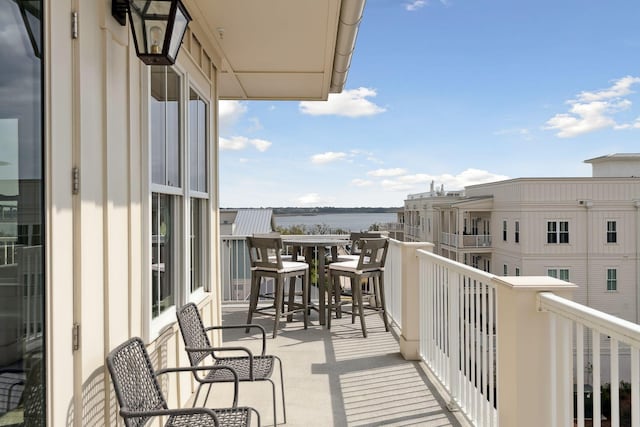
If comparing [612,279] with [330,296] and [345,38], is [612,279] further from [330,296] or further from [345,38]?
[345,38]

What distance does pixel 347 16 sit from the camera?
321cm

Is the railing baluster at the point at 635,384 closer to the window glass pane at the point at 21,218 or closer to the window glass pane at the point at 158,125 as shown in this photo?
the window glass pane at the point at 21,218

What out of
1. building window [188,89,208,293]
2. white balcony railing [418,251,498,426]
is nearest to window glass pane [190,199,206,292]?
building window [188,89,208,293]

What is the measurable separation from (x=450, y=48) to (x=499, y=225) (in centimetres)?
1988

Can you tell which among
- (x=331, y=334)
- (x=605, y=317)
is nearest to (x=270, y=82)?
(x=331, y=334)

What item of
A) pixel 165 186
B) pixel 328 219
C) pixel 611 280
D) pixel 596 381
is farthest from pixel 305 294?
pixel 328 219

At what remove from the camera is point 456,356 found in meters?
3.05

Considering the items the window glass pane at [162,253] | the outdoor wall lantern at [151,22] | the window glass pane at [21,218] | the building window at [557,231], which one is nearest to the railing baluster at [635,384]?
the window glass pane at [21,218]

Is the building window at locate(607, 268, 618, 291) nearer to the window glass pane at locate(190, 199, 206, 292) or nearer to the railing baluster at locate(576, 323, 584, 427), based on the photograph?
the window glass pane at locate(190, 199, 206, 292)

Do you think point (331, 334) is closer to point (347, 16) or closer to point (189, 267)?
point (189, 267)

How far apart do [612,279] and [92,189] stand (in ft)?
66.0

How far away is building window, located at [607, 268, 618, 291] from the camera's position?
677 inches

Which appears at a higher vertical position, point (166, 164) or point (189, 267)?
point (166, 164)

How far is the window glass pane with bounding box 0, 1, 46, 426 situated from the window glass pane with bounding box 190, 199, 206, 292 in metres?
2.01
